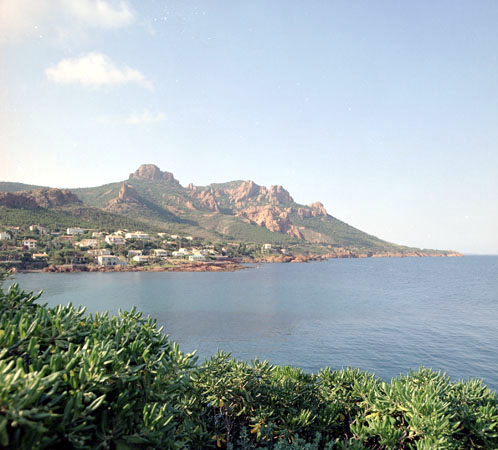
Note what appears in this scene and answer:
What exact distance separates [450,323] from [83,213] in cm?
15785

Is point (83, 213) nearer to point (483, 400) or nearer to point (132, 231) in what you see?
point (132, 231)

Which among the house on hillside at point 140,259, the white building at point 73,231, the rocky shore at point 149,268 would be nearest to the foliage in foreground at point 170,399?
the rocky shore at point 149,268

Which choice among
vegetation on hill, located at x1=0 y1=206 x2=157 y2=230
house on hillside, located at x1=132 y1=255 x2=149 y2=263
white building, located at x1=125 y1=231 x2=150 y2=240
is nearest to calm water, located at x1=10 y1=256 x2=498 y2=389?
house on hillside, located at x1=132 y1=255 x2=149 y2=263

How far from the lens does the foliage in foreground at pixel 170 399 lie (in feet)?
14.0

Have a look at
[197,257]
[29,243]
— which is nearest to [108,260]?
[29,243]

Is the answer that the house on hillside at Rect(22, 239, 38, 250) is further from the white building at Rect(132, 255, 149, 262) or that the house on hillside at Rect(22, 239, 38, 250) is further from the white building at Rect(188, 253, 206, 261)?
the white building at Rect(188, 253, 206, 261)

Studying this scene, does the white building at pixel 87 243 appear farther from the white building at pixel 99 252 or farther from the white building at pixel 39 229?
the white building at pixel 39 229

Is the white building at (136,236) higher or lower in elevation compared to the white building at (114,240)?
higher

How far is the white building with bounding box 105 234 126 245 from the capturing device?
126 metres

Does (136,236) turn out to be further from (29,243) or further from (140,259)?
(29,243)

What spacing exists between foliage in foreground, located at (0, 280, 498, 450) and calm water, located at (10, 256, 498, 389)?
19.4m

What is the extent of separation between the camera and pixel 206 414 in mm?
11031

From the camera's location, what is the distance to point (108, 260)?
110 m

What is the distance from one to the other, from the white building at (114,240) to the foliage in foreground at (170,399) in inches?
4983
